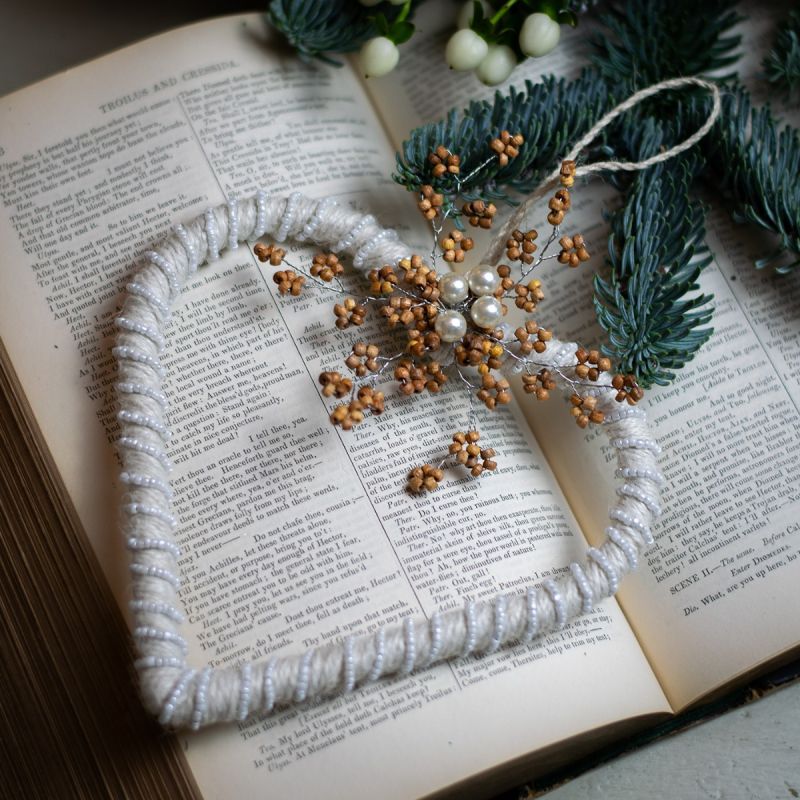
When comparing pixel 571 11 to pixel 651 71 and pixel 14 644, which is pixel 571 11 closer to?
pixel 651 71

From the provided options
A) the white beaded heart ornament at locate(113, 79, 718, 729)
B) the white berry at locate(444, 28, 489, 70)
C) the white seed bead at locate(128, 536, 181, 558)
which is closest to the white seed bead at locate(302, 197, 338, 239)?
the white beaded heart ornament at locate(113, 79, 718, 729)

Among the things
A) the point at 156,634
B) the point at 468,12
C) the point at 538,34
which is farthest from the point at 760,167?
the point at 156,634

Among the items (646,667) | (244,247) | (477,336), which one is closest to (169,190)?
(244,247)

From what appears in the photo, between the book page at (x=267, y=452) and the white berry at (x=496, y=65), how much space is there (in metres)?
0.17

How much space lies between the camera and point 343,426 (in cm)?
82

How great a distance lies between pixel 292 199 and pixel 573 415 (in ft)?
1.26

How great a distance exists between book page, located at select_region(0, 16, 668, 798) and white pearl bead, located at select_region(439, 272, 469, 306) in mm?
112

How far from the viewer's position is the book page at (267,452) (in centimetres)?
80

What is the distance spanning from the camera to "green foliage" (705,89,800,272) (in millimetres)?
926

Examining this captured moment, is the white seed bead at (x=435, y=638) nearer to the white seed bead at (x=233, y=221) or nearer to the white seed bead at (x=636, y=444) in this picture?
the white seed bead at (x=636, y=444)

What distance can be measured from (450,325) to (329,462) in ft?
0.63

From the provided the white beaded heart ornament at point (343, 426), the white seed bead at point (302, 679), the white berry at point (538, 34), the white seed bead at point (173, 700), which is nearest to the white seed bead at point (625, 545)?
the white beaded heart ornament at point (343, 426)

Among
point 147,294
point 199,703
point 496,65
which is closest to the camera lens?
point 199,703

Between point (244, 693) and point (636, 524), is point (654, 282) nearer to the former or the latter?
point (636, 524)
